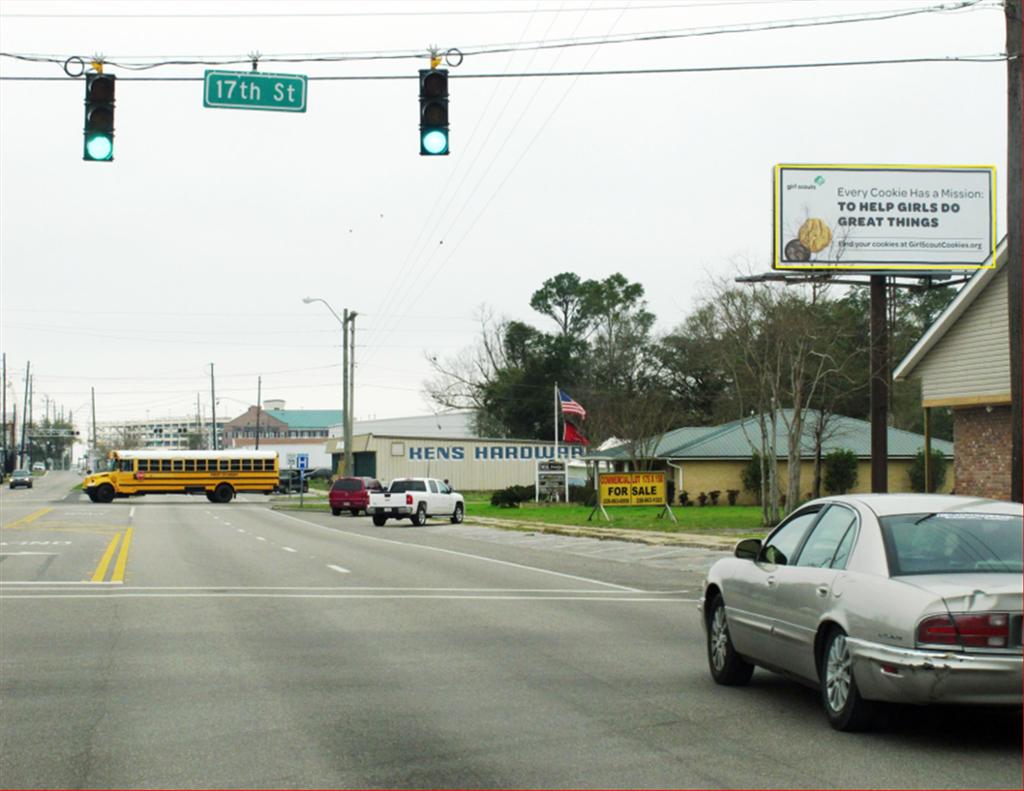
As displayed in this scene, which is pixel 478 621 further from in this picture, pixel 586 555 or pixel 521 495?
pixel 521 495

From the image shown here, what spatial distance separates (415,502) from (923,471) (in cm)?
2355

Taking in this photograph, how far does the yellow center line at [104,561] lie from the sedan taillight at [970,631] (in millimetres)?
15985

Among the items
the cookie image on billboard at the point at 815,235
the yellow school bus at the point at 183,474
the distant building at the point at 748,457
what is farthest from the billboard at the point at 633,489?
the yellow school bus at the point at 183,474

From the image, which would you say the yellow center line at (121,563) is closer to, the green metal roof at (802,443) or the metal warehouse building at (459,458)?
the green metal roof at (802,443)

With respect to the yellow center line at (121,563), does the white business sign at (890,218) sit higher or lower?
higher

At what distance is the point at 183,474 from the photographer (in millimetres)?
72562

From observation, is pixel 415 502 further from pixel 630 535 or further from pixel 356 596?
pixel 356 596

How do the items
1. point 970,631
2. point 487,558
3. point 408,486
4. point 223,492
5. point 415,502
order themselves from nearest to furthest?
point 970,631, point 487,558, point 415,502, point 408,486, point 223,492

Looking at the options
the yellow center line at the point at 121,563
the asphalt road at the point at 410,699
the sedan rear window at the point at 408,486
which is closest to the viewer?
the asphalt road at the point at 410,699

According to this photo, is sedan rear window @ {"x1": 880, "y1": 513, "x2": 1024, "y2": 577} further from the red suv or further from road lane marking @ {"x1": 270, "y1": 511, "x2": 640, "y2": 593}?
the red suv

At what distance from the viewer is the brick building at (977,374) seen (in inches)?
1113

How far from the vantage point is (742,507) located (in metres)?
59.1

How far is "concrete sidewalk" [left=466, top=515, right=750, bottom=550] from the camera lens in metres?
31.0

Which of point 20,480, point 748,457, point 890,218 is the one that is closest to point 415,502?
point 890,218
